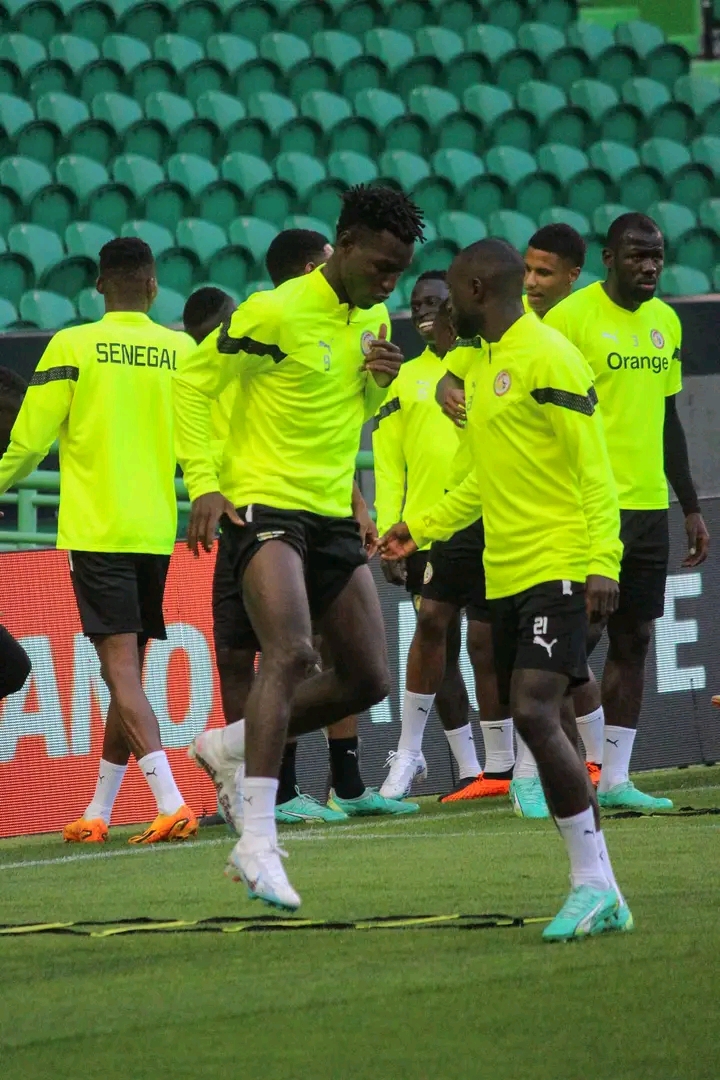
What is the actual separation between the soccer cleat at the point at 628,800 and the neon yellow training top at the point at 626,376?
1212 millimetres

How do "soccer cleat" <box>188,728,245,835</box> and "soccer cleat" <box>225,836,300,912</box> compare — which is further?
"soccer cleat" <box>188,728,245,835</box>

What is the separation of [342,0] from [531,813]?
10.8m

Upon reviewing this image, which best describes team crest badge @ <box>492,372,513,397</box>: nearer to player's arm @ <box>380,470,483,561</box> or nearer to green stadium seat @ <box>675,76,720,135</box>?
player's arm @ <box>380,470,483,561</box>

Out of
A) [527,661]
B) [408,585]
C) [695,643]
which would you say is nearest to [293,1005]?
[527,661]

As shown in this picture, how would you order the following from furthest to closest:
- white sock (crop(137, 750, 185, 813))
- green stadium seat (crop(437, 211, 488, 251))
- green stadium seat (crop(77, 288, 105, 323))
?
green stadium seat (crop(437, 211, 488, 251)) < green stadium seat (crop(77, 288, 105, 323)) < white sock (crop(137, 750, 185, 813))

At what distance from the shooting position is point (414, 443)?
921cm

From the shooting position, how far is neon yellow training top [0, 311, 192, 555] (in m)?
7.79

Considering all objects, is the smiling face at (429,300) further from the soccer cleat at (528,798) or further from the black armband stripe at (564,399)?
Result: the black armband stripe at (564,399)

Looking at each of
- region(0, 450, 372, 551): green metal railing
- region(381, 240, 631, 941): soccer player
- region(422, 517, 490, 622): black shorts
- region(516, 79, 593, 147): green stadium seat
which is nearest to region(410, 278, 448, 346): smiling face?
region(422, 517, 490, 622): black shorts

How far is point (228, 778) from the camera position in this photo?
6137mm

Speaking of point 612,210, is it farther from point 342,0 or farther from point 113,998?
point 113,998

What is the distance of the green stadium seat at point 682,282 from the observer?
52.7ft

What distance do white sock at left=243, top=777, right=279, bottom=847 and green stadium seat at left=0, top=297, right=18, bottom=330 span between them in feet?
26.1

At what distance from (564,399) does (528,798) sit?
3222 millimetres
